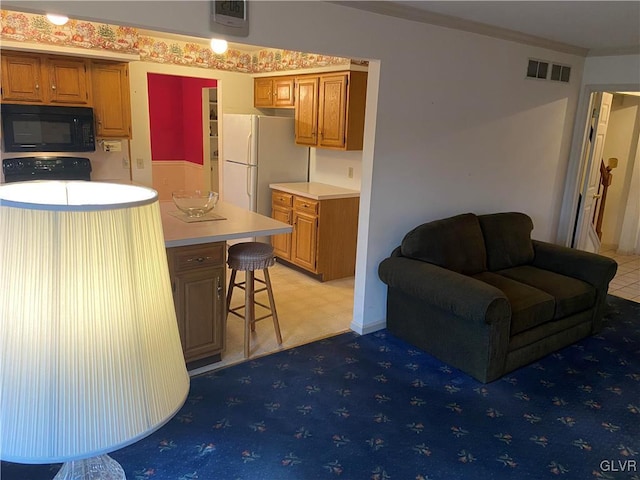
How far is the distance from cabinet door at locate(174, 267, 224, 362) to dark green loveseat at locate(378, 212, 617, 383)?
1.27 m

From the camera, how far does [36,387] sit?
0.80 meters

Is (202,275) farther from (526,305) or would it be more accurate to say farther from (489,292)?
(526,305)

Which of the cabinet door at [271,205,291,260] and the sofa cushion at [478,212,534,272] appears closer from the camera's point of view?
the sofa cushion at [478,212,534,272]

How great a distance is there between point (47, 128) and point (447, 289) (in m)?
3.66

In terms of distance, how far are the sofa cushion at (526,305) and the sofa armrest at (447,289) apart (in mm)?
188

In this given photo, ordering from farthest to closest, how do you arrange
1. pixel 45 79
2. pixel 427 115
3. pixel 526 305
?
pixel 45 79 < pixel 427 115 < pixel 526 305

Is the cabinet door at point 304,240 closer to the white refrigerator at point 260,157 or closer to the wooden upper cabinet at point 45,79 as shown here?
the white refrigerator at point 260,157

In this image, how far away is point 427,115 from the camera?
3635mm

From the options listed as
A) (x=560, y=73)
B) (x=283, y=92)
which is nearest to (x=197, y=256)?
(x=283, y=92)

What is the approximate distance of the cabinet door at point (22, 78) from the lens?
13.0 feet

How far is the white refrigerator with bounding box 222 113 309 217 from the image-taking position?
521 cm

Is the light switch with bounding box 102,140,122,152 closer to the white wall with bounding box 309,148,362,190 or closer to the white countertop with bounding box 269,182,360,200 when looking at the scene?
the white countertop with bounding box 269,182,360,200

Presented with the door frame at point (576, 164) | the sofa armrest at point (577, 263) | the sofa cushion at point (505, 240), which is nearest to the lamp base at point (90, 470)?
the sofa cushion at point (505, 240)

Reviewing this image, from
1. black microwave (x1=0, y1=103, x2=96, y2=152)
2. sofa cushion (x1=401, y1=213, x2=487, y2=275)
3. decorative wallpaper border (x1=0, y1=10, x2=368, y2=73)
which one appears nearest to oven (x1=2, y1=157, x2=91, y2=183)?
black microwave (x1=0, y1=103, x2=96, y2=152)
